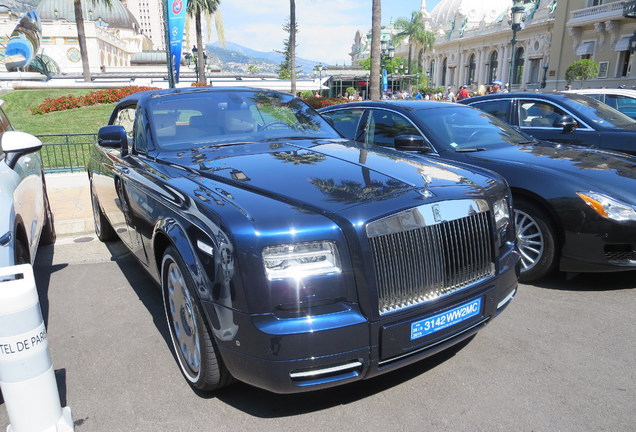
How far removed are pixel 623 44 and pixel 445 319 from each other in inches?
2001

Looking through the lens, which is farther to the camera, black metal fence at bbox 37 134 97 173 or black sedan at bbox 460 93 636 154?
black metal fence at bbox 37 134 97 173

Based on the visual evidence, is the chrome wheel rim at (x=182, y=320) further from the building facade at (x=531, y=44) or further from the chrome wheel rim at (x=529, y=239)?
the building facade at (x=531, y=44)

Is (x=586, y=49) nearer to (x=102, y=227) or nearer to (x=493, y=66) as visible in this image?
(x=493, y=66)

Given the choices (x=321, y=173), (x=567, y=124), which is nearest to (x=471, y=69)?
(x=567, y=124)

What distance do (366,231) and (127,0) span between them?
19948cm

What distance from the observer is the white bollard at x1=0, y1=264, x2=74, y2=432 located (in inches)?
87.5

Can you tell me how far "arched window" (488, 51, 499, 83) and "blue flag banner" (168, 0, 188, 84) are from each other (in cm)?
7313

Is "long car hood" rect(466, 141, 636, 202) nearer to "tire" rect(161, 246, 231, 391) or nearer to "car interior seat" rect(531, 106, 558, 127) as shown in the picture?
"car interior seat" rect(531, 106, 558, 127)

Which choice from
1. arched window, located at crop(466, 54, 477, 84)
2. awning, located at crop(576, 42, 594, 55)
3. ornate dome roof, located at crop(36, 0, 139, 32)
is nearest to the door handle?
awning, located at crop(576, 42, 594, 55)

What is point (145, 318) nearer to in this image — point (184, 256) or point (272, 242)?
point (184, 256)

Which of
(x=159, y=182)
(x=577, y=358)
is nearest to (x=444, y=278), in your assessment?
(x=577, y=358)

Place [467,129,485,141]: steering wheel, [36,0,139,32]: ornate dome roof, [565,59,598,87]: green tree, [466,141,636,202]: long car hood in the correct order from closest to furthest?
[466,141,636,202]: long car hood < [467,129,485,141]: steering wheel < [565,59,598,87]: green tree < [36,0,139,32]: ornate dome roof

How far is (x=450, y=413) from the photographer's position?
2.62 metres

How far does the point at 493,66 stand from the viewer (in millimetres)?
79062
